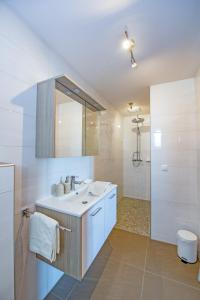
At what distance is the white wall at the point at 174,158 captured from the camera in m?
2.05

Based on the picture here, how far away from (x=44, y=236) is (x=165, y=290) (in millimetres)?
1356

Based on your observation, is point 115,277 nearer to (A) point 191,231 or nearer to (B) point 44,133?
(A) point 191,231

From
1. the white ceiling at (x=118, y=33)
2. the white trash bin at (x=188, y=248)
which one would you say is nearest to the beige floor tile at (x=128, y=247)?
the white trash bin at (x=188, y=248)

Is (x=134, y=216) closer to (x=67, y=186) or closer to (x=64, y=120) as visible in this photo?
(x=67, y=186)

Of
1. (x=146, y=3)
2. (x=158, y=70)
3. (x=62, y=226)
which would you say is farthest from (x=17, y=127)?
(x=158, y=70)

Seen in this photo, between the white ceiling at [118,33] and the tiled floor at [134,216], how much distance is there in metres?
2.52

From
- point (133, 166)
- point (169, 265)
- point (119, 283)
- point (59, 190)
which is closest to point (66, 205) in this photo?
point (59, 190)

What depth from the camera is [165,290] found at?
142 cm

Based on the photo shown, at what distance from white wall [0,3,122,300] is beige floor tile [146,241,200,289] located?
123 cm

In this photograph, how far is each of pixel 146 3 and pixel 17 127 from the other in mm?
1351

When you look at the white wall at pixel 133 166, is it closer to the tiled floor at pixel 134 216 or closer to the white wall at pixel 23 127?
the tiled floor at pixel 134 216

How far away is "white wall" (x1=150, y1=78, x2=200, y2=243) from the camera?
2.05 m

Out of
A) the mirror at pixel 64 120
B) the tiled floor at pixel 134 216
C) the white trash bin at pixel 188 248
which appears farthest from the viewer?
the tiled floor at pixel 134 216

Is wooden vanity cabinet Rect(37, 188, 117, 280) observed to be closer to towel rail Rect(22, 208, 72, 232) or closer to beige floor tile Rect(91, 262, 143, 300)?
towel rail Rect(22, 208, 72, 232)
